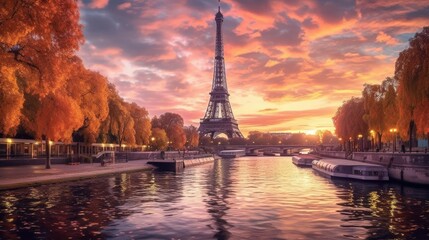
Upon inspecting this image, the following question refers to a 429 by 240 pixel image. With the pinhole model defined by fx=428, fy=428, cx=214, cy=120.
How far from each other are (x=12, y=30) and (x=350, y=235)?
21.9 m

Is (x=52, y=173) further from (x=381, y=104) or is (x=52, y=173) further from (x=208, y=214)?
(x=381, y=104)

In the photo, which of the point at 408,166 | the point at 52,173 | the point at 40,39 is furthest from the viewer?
the point at 408,166

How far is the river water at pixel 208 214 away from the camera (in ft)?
65.3

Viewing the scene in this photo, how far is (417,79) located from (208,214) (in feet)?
113

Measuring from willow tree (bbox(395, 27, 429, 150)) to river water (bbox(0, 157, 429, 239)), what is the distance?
1163 cm

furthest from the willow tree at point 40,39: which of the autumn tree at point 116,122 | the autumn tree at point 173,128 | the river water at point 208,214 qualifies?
the autumn tree at point 173,128

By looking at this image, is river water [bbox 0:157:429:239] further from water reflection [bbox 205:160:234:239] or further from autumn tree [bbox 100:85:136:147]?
autumn tree [bbox 100:85:136:147]

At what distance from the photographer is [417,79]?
48625 millimetres

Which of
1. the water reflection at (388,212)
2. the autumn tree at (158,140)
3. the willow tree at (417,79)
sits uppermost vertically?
the willow tree at (417,79)

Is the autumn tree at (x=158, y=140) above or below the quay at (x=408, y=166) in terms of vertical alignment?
above

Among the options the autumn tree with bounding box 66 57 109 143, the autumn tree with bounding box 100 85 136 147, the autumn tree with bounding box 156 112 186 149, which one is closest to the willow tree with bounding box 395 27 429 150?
the autumn tree with bounding box 66 57 109 143

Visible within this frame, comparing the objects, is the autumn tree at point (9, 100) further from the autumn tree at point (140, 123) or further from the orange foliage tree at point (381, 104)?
the autumn tree at point (140, 123)

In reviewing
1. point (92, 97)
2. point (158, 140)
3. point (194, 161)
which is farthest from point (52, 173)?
point (158, 140)

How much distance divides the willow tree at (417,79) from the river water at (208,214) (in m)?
11.6
